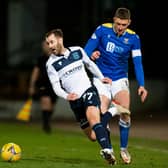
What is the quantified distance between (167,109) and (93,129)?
15.5 metres

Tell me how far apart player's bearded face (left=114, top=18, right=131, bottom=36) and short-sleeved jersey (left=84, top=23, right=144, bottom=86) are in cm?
10

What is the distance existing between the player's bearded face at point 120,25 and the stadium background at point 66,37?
12152 mm

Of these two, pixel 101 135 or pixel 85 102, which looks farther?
pixel 85 102

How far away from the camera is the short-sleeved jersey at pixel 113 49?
43.5 ft

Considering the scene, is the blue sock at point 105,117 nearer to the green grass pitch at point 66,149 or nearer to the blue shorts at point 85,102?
the blue shorts at point 85,102

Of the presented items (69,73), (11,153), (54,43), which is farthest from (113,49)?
(11,153)

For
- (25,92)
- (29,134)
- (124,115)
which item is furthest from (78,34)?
(124,115)

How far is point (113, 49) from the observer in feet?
43.6

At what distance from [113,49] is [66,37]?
50.2 feet

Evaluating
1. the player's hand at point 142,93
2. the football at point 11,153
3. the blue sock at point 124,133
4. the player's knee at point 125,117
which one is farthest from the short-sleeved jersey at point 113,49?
the football at point 11,153

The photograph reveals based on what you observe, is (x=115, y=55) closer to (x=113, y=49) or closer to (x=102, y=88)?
(x=113, y=49)

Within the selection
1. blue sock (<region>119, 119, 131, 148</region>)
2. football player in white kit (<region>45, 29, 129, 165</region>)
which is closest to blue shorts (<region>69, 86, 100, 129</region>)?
football player in white kit (<region>45, 29, 129, 165</region>)

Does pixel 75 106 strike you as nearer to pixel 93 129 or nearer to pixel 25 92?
pixel 93 129

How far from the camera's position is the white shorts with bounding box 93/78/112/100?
13188 millimetres
